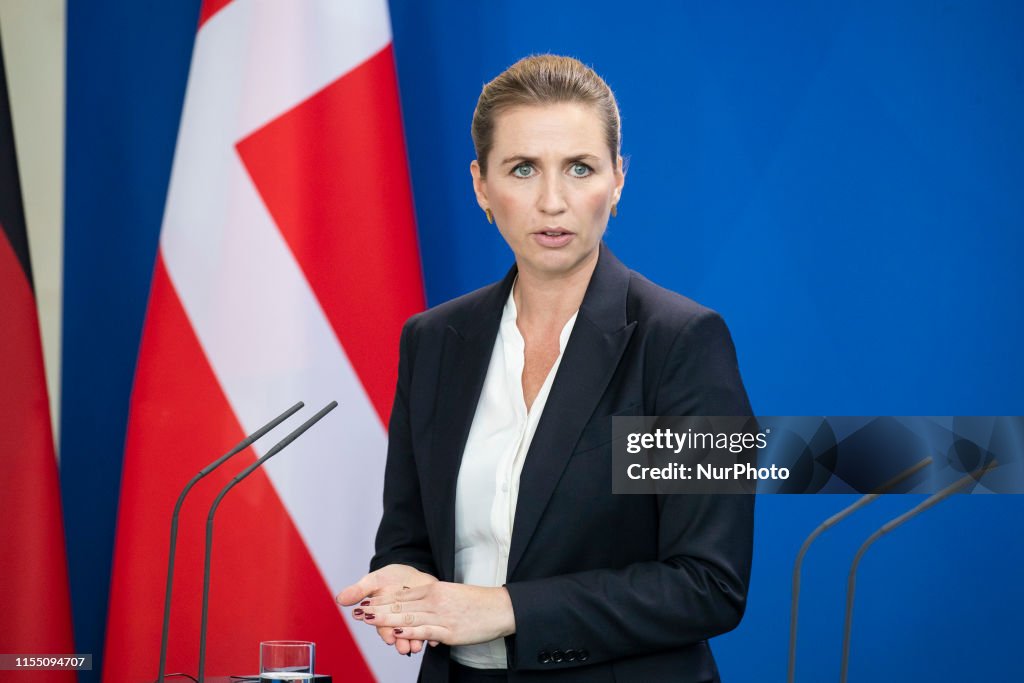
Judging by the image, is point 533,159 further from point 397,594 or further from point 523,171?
point 397,594

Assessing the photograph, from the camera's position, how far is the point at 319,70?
8.30 feet

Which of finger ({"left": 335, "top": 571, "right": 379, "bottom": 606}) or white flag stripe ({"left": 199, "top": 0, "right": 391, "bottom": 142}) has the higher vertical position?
white flag stripe ({"left": 199, "top": 0, "right": 391, "bottom": 142})

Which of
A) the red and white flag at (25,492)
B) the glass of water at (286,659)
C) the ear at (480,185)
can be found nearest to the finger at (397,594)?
the glass of water at (286,659)

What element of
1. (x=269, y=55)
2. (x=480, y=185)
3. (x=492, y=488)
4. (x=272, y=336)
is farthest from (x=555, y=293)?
(x=269, y=55)

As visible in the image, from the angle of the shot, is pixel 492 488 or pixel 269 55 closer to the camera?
pixel 492 488

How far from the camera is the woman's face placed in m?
1.59

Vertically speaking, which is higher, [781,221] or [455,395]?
[781,221]

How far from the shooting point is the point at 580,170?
161cm

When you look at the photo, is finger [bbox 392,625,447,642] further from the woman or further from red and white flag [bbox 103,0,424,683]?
red and white flag [bbox 103,0,424,683]

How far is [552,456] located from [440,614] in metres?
0.25

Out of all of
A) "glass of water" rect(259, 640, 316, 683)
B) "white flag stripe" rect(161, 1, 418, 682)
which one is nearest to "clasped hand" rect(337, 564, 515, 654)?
"glass of water" rect(259, 640, 316, 683)

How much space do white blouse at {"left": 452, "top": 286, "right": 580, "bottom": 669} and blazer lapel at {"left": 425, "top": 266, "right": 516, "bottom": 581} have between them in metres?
0.02

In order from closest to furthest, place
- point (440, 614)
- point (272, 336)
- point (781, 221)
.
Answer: point (440, 614) → point (272, 336) → point (781, 221)

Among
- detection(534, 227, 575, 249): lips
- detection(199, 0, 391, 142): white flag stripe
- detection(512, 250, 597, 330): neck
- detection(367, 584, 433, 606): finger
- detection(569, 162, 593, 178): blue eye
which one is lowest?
detection(367, 584, 433, 606): finger
